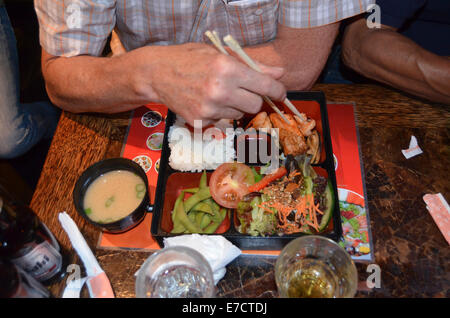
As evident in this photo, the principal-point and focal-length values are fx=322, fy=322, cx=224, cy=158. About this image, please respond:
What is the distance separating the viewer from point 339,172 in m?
1.81

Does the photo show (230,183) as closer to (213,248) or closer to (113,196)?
(213,248)

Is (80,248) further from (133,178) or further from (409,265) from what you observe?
(409,265)

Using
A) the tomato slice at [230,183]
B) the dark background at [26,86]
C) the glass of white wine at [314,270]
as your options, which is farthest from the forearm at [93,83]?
the dark background at [26,86]

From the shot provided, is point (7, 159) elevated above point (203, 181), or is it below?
below

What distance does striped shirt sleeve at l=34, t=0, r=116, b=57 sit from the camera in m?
1.71

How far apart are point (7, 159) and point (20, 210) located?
6.51 ft

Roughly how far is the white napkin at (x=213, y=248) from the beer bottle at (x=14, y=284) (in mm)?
549

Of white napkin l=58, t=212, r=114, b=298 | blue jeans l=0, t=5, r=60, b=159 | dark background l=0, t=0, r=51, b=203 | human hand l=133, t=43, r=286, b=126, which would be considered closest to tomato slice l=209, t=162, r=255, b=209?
human hand l=133, t=43, r=286, b=126

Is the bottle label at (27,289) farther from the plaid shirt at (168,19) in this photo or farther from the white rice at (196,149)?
the plaid shirt at (168,19)

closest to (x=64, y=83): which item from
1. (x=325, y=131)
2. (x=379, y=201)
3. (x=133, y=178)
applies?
(x=133, y=178)

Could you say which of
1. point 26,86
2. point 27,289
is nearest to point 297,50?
point 27,289

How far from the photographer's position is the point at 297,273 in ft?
4.73

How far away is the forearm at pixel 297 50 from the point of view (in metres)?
1.89
